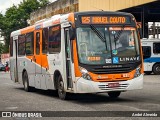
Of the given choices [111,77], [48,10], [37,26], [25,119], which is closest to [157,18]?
[48,10]

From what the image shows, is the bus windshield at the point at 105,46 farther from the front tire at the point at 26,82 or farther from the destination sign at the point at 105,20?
the front tire at the point at 26,82

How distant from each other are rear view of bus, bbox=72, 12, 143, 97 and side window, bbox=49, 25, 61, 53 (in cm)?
149

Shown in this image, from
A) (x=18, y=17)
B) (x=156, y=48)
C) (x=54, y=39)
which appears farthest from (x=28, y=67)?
(x=18, y=17)

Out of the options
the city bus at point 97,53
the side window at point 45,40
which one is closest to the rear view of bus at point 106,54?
the city bus at point 97,53

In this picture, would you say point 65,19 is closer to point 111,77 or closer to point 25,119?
point 111,77

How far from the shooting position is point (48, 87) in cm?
1683

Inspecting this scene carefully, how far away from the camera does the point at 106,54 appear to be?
14.1m

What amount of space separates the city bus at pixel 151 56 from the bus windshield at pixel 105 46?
21036 mm

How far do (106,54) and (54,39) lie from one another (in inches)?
102

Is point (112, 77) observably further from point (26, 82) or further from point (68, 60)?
point (26, 82)

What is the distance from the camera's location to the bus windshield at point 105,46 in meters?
14.0

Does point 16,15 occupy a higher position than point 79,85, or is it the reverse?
point 16,15

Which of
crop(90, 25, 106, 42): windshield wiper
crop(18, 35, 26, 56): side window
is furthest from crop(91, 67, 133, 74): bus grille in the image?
crop(18, 35, 26, 56): side window

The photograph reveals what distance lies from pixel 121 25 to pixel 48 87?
13.1ft
